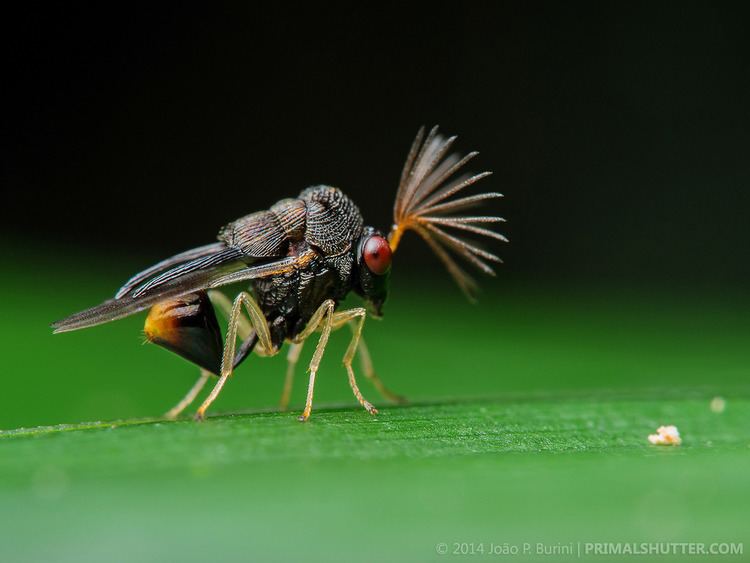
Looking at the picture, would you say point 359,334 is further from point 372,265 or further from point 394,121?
point 394,121

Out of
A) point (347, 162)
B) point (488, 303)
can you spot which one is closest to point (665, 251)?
point (488, 303)

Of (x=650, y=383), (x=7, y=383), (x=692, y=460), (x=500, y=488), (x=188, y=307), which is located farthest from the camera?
(x=650, y=383)

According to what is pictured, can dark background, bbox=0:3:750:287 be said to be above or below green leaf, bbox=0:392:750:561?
above

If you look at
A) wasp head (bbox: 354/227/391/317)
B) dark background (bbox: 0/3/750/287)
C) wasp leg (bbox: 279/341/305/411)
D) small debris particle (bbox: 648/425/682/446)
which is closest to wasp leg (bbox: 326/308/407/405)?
wasp head (bbox: 354/227/391/317)

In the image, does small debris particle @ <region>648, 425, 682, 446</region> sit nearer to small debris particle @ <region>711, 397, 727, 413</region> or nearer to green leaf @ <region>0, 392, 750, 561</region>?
green leaf @ <region>0, 392, 750, 561</region>

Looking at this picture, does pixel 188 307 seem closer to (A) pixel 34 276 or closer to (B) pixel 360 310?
(B) pixel 360 310

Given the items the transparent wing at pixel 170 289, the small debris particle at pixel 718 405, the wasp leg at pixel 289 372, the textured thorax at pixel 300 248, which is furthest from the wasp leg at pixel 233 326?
the small debris particle at pixel 718 405
